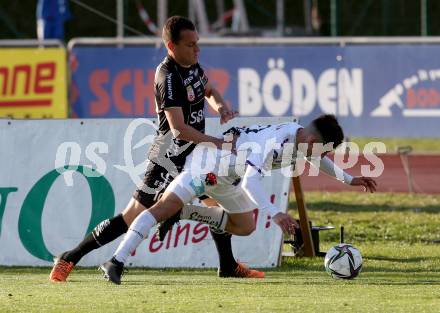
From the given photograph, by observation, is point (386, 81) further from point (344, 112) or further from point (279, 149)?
point (279, 149)

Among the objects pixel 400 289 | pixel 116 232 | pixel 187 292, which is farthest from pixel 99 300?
pixel 400 289

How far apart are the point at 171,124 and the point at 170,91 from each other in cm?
26

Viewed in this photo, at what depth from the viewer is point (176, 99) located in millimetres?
10234

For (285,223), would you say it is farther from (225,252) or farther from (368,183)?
(225,252)

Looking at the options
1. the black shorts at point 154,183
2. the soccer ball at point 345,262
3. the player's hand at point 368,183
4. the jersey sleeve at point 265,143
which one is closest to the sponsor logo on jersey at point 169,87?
the black shorts at point 154,183

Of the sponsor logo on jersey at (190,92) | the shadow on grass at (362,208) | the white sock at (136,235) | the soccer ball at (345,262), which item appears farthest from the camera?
the shadow on grass at (362,208)

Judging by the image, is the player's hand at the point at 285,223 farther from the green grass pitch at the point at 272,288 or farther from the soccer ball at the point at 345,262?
the soccer ball at the point at 345,262

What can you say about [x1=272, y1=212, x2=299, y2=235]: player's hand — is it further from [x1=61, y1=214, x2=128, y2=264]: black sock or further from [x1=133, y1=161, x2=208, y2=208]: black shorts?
[x1=61, y1=214, x2=128, y2=264]: black sock

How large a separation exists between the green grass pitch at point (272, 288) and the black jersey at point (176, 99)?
1.03 metres

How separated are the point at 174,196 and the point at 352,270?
1542 millimetres

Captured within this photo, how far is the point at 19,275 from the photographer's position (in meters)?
11.3

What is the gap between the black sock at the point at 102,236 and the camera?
1053 cm

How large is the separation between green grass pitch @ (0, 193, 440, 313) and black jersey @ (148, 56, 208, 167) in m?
1.03

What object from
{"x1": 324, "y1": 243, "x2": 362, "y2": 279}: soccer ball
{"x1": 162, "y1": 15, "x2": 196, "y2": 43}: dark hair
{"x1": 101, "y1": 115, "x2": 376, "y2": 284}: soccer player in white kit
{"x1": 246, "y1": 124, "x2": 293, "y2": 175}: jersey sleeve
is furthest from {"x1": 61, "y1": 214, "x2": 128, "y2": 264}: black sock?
{"x1": 324, "y1": 243, "x2": 362, "y2": 279}: soccer ball
